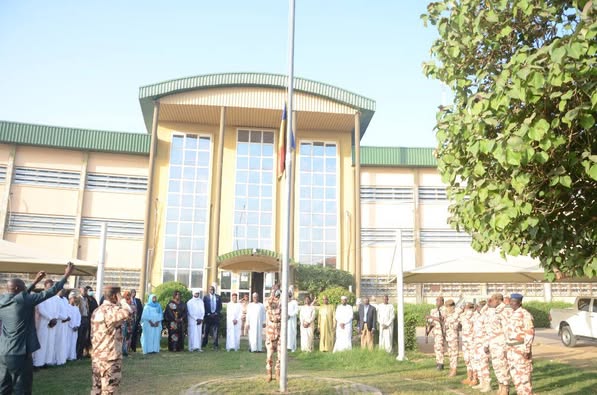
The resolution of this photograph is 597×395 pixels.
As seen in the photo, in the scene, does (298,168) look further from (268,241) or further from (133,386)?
(133,386)

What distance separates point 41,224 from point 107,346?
21.8 m

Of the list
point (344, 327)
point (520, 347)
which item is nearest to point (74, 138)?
point (344, 327)

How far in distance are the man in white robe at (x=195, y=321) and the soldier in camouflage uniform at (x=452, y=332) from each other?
7.10 m

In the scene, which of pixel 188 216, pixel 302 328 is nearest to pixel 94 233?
pixel 188 216

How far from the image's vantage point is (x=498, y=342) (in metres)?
8.67

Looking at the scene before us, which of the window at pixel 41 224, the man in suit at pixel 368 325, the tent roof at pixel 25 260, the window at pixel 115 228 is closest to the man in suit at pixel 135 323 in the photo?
the tent roof at pixel 25 260

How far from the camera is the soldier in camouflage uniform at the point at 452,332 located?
424 inches

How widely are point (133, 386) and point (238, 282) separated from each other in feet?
57.2

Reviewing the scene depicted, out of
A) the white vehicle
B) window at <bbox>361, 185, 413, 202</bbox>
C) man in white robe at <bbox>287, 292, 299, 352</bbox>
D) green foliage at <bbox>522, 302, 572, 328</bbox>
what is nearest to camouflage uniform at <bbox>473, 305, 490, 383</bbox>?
man in white robe at <bbox>287, 292, 299, 352</bbox>

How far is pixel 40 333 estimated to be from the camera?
10.6 meters

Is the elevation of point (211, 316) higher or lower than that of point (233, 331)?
higher

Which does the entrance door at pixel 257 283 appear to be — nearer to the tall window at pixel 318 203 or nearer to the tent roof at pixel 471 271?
the tall window at pixel 318 203

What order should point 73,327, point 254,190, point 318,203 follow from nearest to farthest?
point 73,327 < point 254,190 < point 318,203

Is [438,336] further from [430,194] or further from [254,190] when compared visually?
[430,194]
